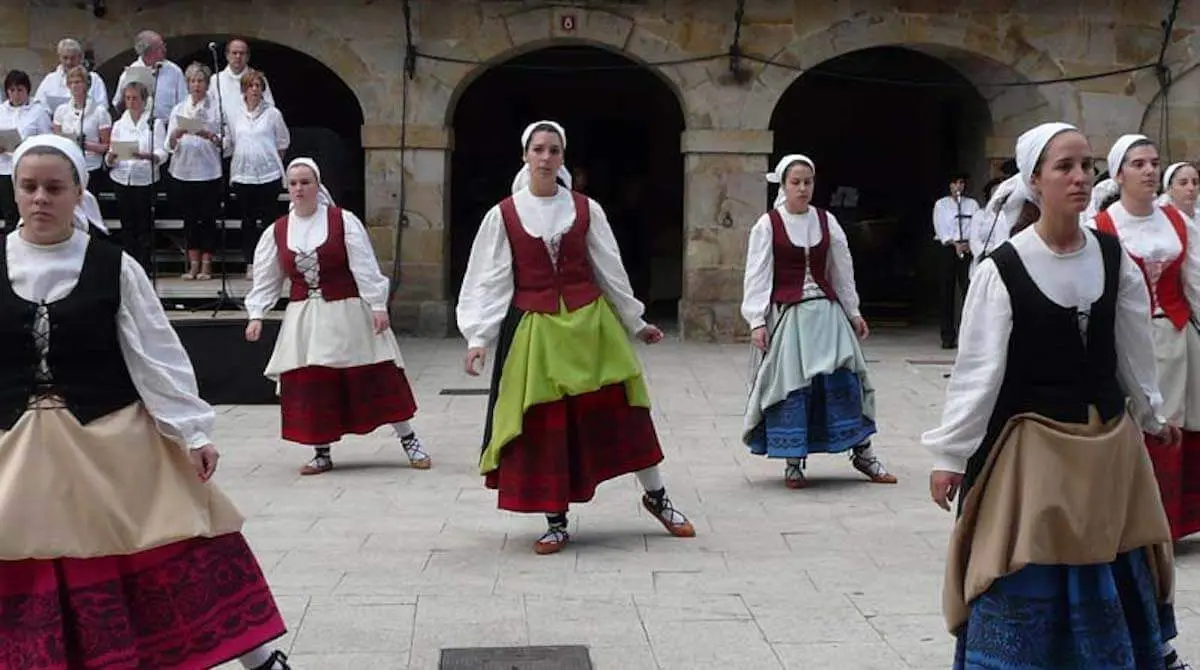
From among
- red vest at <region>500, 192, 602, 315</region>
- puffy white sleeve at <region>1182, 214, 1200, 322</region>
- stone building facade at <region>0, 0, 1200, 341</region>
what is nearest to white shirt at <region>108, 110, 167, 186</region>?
stone building facade at <region>0, 0, 1200, 341</region>

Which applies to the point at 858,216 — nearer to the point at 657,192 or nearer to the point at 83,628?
the point at 657,192

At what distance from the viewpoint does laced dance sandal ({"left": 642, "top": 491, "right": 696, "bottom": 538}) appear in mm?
6355

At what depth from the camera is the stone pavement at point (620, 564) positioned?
4711mm

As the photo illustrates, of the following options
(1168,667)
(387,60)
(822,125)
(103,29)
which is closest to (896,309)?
(822,125)

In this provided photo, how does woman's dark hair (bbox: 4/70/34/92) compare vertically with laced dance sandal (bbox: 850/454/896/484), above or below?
above

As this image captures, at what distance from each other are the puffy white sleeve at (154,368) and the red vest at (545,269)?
2402 mm

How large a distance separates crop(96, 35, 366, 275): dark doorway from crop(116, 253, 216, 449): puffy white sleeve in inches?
361

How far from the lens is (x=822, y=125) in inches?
760

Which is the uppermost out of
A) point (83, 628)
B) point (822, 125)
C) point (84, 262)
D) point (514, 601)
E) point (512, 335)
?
point (822, 125)

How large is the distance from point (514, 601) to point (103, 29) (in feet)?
37.0

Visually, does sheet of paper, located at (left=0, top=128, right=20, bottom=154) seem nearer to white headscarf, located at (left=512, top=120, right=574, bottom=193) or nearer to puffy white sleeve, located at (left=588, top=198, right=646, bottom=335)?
white headscarf, located at (left=512, top=120, right=574, bottom=193)

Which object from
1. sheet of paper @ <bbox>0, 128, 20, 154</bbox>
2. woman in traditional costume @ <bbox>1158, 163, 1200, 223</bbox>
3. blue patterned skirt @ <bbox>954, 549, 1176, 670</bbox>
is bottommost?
blue patterned skirt @ <bbox>954, 549, 1176, 670</bbox>

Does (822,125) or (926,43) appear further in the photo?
(822,125)

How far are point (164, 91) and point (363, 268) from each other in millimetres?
5134
